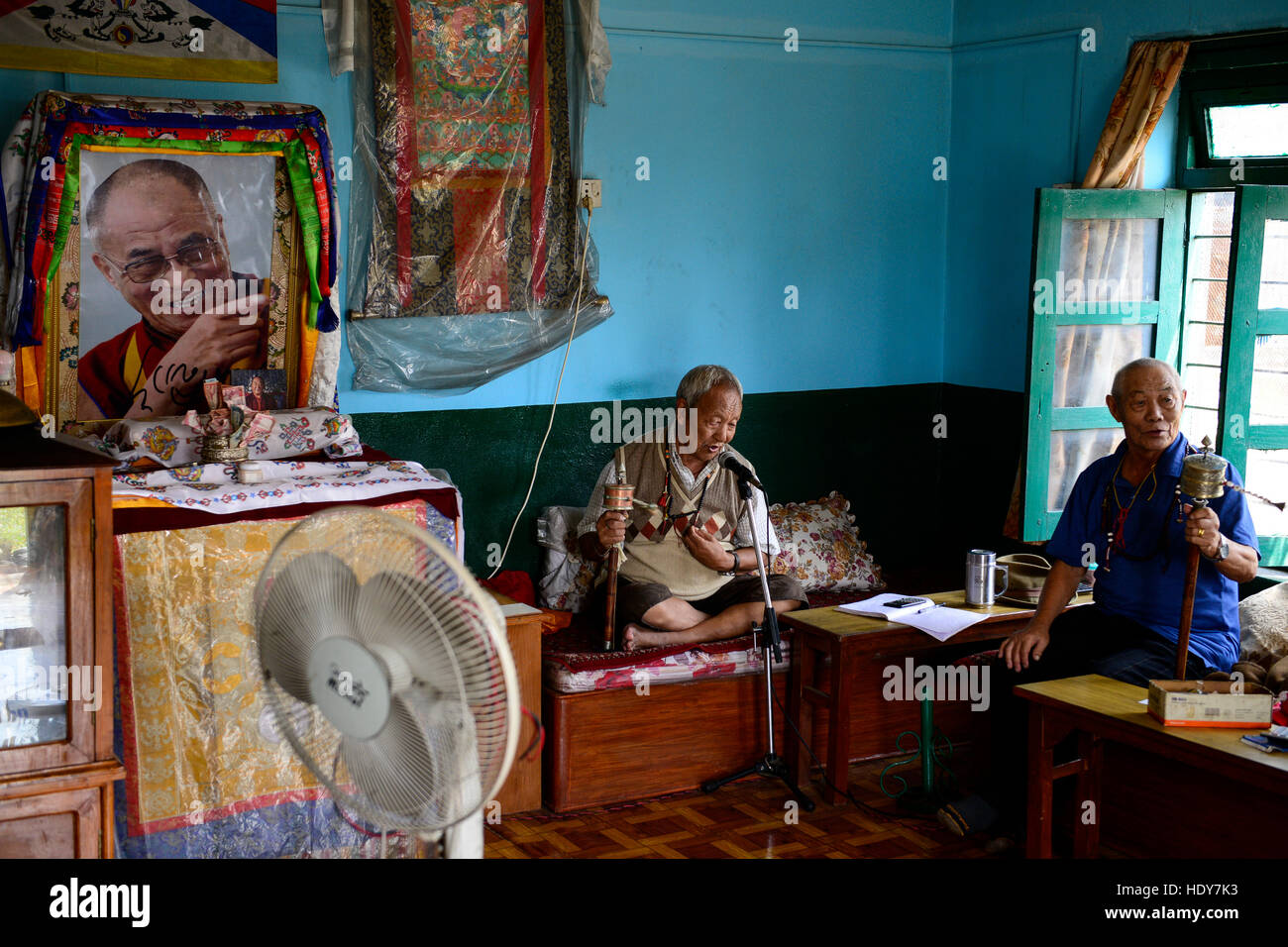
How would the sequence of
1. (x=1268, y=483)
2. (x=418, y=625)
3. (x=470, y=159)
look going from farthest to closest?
1. (x=1268, y=483)
2. (x=470, y=159)
3. (x=418, y=625)

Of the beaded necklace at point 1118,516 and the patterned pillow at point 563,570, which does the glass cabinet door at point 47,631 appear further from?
the beaded necklace at point 1118,516

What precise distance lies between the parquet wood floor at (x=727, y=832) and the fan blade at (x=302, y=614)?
1.71 m

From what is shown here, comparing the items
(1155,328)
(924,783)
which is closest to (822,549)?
(924,783)

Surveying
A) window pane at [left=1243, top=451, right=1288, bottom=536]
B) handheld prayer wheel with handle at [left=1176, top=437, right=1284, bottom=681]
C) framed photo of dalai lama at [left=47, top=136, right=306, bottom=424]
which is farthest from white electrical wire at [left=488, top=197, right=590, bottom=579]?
window pane at [left=1243, top=451, right=1288, bottom=536]

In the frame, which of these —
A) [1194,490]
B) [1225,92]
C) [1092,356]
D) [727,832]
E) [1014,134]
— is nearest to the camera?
[1194,490]

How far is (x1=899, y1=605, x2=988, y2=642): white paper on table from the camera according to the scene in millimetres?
3994

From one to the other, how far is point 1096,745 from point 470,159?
2714 mm

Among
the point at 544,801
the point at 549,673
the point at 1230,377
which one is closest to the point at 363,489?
the point at 549,673

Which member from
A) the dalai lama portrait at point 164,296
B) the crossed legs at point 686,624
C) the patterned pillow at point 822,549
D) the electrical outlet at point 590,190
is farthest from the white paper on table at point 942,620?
the dalai lama portrait at point 164,296

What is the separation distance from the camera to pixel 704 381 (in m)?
4.39

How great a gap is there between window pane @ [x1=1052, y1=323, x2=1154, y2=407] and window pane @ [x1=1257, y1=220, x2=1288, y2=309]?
0.51 m

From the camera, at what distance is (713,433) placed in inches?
172

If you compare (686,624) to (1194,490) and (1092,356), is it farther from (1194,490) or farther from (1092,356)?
(1092,356)

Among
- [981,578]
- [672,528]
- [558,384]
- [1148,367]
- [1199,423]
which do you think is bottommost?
[981,578]
